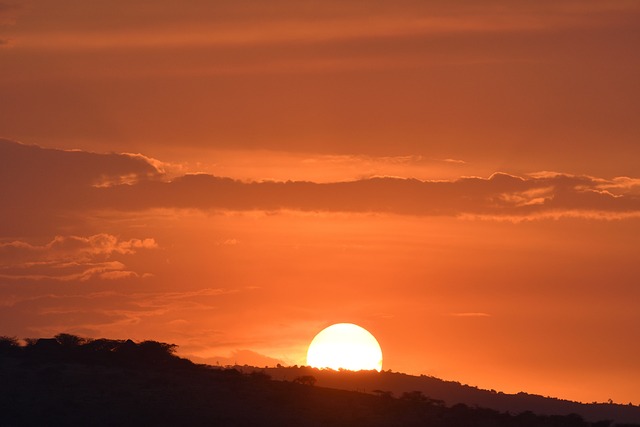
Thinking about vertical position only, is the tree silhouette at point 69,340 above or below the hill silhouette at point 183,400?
above

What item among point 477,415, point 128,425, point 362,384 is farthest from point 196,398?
point 362,384

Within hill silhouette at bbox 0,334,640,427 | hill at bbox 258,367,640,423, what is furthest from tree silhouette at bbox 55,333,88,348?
hill at bbox 258,367,640,423

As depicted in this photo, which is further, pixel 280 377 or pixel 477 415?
pixel 280 377

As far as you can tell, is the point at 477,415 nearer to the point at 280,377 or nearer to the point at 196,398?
the point at 196,398

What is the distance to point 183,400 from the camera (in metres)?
72.9

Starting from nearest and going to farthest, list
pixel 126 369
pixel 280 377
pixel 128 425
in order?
pixel 128 425
pixel 126 369
pixel 280 377

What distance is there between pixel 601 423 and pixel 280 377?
29.8 metres

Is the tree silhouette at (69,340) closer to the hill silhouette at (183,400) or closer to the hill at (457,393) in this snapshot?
the hill silhouette at (183,400)

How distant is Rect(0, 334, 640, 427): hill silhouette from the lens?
70938mm

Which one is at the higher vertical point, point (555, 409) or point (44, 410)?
point (555, 409)

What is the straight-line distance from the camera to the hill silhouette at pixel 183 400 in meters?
70.9

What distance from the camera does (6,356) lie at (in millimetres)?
78750

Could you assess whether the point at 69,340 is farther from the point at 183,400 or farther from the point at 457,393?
the point at 457,393

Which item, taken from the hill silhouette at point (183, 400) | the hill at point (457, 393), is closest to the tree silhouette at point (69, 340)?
the hill silhouette at point (183, 400)
